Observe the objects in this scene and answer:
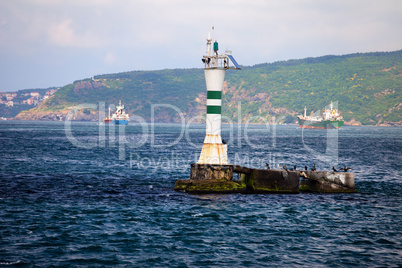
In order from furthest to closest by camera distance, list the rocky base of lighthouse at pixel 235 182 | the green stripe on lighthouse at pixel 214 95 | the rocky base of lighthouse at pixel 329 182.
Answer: the rocky base of lighthouse at pixel 329 182, the rocky base of lighthouse at pixel 235 182, the green stripe on lighthouse at pixel 214 95

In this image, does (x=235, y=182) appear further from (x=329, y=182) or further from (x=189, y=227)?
(x=189, y=227)

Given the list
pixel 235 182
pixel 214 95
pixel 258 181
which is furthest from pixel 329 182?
pixel 214 95

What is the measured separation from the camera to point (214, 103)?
21.1m

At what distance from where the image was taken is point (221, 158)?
21938 mm

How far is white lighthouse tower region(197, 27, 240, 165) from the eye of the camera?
69.6 feet

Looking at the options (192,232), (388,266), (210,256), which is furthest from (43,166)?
(388,266)

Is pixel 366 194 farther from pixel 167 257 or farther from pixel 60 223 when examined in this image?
pixel 60 223

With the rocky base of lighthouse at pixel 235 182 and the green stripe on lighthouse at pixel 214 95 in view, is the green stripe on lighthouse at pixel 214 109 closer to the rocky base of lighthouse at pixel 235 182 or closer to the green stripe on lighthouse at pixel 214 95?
the green stripe on lighthouse at pixel 214 95

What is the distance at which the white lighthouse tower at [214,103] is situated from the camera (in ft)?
69.6

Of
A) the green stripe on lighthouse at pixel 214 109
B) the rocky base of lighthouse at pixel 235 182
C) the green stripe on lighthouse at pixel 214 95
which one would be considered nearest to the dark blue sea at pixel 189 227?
the rocky base of lighthouse at pixel 235 182

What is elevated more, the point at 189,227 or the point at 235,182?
the point at 235,182

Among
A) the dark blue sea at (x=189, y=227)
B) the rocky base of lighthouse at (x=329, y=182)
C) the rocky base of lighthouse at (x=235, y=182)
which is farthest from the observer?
the rocky base of lighthouse at (x=329, y=182)

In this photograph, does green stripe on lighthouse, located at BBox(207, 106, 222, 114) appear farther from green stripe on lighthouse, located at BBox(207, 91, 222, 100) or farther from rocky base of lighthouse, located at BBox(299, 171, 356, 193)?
rocky base of lighthouse, located at BBox(299, 171, 356, 193)

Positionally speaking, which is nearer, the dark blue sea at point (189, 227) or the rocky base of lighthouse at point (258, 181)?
the dark blue sea at point (189, 227)
